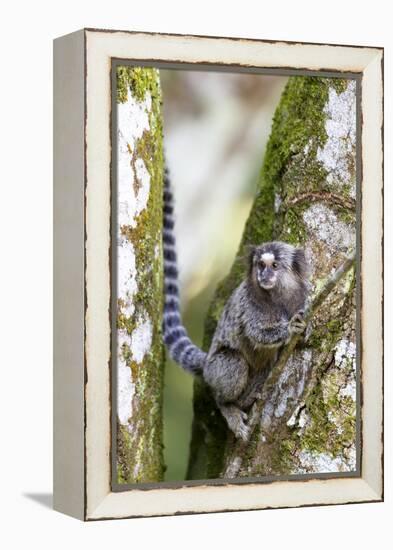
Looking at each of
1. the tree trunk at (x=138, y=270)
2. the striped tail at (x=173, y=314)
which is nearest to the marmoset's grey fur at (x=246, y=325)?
the striped tail at (x=173, y=314)

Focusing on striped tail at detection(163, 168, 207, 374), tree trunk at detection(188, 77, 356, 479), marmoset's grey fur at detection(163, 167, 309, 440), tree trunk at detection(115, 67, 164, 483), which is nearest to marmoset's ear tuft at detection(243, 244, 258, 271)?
marmoset's grey fur at detection(163, 167, 309, 440)

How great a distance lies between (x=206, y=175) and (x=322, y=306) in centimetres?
95

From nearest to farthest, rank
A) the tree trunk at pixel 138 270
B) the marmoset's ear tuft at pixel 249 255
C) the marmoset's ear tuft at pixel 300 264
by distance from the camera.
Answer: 1. the tree trunk at pixel 138 270
2. the marmoset's ear tuft at pixel 300 264
3. the marmoset's ear tuft at pixel 249 255

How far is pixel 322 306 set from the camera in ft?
19.7

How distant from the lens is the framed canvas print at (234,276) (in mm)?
5457

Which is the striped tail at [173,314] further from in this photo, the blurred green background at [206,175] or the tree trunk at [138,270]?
the tree trunk at [138,270]

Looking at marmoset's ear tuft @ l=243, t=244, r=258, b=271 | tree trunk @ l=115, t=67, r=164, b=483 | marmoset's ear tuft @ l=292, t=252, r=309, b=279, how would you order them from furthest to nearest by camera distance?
1. marmoset's ear tuft @ l=243, t=244, r=258, b=271
2. marmoset's ear tuft @ l=292, t=252, r=309, b=279
3. tree trunk @ l=115, t=67, r=164, b=483

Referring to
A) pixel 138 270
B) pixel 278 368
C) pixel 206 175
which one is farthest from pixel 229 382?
pixel 206 175

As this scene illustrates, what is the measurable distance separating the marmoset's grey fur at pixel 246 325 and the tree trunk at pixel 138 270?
26 centimetres

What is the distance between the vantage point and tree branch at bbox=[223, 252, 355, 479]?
5949mm

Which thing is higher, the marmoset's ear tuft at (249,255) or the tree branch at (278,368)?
the marmoset's ear tuft at (249,255)

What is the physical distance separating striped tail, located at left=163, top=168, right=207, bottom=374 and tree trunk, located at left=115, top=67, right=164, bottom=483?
6.7 inches

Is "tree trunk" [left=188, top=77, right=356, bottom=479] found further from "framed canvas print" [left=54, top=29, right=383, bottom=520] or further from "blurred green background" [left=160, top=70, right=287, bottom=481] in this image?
"blurred green background" [left=160, top=70, right=287, bottom=481]

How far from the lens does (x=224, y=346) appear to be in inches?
242
